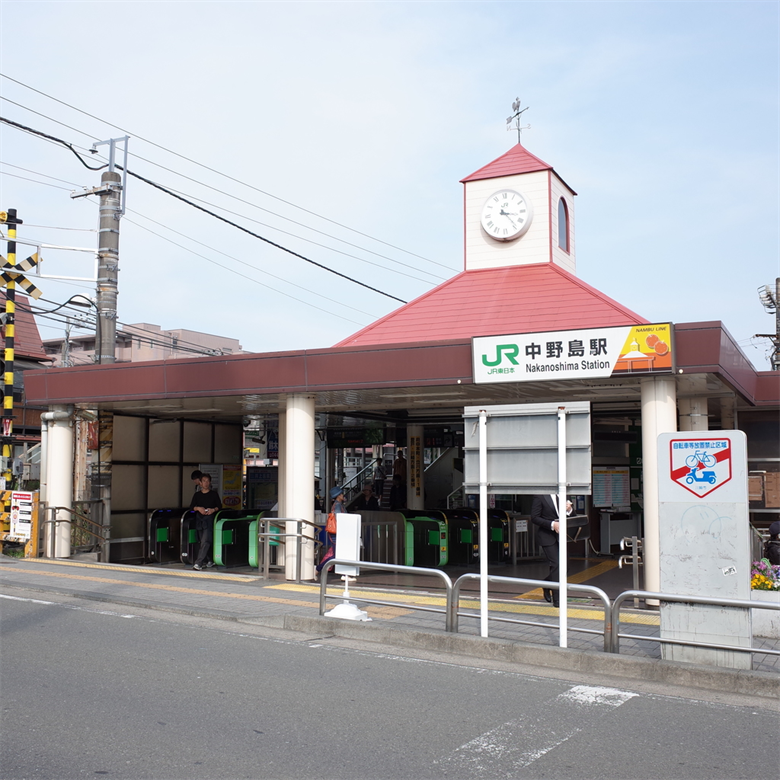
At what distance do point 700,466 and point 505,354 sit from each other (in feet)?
15.9

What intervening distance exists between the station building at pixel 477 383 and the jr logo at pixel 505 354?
20 mm

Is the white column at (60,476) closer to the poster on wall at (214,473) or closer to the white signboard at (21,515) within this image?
the white signboard at (21,515)

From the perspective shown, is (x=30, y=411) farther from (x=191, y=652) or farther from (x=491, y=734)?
(x=491, y=734)

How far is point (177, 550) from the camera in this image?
1850cm

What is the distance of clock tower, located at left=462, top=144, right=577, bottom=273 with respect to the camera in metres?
17.8

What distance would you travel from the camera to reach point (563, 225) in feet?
61.5

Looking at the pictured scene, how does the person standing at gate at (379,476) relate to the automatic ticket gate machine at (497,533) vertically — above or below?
above

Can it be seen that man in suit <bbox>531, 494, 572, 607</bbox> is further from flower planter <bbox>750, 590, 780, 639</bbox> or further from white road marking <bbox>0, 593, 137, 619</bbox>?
white road marking <bbox>0, 593, 137, 619</bbox>

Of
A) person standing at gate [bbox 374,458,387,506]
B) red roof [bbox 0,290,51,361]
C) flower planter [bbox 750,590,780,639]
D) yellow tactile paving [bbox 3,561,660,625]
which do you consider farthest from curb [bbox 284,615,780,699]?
red roof [bbox 0,290,51,361]

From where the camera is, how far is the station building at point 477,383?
11555 millimetres

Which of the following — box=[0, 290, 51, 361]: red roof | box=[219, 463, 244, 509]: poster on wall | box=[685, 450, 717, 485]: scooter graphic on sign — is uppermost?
box=[0, 290, 51, 361]: red roof

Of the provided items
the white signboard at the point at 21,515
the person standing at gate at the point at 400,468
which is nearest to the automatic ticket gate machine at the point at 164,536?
the white signboard at the point at 21,515

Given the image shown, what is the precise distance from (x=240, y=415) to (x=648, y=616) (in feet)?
38.5

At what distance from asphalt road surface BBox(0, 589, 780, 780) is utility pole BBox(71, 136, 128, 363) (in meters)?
8.98
